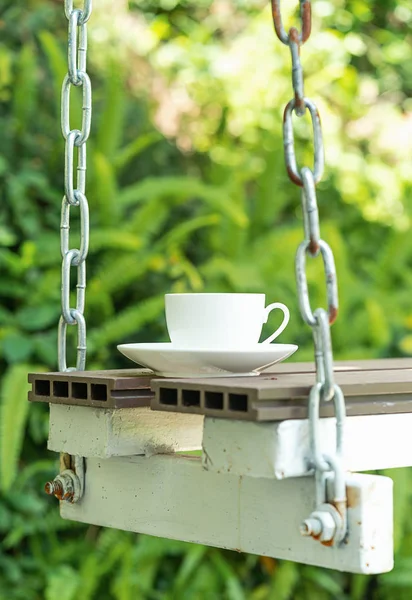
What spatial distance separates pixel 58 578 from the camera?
2.40m

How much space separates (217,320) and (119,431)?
161mm

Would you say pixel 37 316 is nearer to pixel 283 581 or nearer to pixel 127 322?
pixel 127 322

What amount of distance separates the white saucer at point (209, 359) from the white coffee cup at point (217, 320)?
21mm

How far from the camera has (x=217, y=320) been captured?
0.94 m

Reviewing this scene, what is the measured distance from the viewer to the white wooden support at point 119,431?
94 centimetres

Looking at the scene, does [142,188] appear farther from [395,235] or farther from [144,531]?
[144,531]

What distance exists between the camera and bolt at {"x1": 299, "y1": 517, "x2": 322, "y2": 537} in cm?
74

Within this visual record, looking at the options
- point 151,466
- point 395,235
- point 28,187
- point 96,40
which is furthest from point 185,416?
point 96,40

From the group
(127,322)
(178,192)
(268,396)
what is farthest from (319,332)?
(178,192)

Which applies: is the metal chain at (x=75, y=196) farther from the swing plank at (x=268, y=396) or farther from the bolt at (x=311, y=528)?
the bolt at (x=311, y=528)

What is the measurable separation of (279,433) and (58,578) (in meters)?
1.84

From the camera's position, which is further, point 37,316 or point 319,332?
point 37,316

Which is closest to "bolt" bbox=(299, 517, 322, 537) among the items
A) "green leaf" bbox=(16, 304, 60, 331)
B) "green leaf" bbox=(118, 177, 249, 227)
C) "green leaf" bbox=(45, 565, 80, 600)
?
"green leaf" bbox=(45, 565, 80, 600)

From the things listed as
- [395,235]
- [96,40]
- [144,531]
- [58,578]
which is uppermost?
[96,40]
